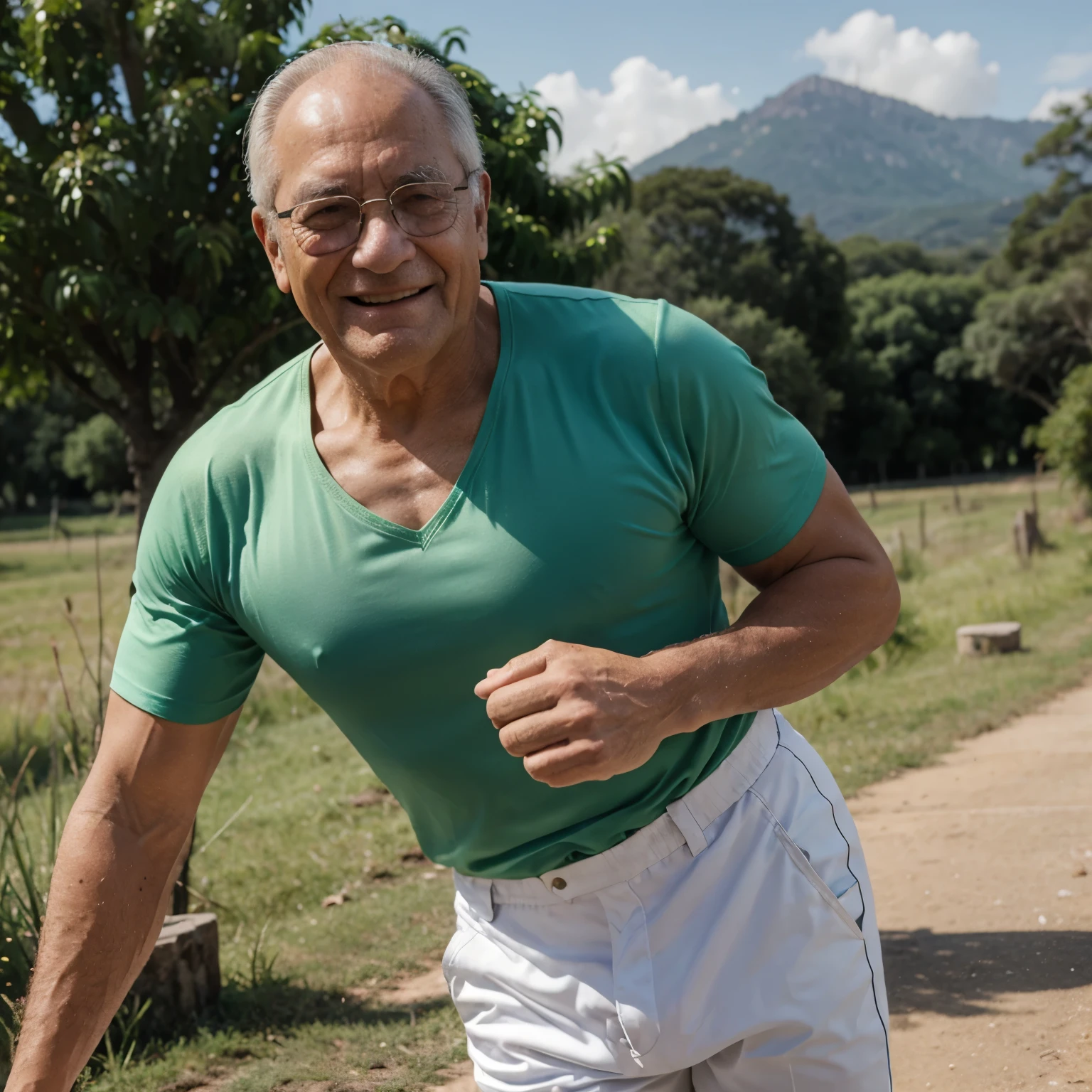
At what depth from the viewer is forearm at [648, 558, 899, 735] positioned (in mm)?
1666

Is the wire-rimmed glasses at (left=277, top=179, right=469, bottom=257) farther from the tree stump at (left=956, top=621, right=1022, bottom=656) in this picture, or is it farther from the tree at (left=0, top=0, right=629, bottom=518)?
the tree stump at (left=956, top=621, right=1022, bottom=656)

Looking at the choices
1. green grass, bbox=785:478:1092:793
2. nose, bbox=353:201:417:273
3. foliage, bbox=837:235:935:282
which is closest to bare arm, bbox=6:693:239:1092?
nose, bbox=353:201:417:273

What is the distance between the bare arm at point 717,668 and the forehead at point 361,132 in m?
0.76

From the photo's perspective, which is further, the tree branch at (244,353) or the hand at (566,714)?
the tree branch at (244,353)

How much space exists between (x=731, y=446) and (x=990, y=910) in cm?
421

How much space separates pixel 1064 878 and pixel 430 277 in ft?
15.4

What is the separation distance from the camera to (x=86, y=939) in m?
1.86

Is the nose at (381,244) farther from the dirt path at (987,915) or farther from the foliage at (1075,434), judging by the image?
the foliage at (1075,434)

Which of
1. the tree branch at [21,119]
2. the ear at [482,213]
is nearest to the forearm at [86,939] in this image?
the ear at [482,213]

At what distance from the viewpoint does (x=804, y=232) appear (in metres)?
52.5

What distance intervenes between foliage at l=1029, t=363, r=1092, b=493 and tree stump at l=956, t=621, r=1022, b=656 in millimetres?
8175

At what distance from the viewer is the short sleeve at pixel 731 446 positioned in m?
1.74

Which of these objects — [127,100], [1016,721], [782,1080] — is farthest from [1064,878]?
[127,100]

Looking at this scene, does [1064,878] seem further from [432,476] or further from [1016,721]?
[432,476]
